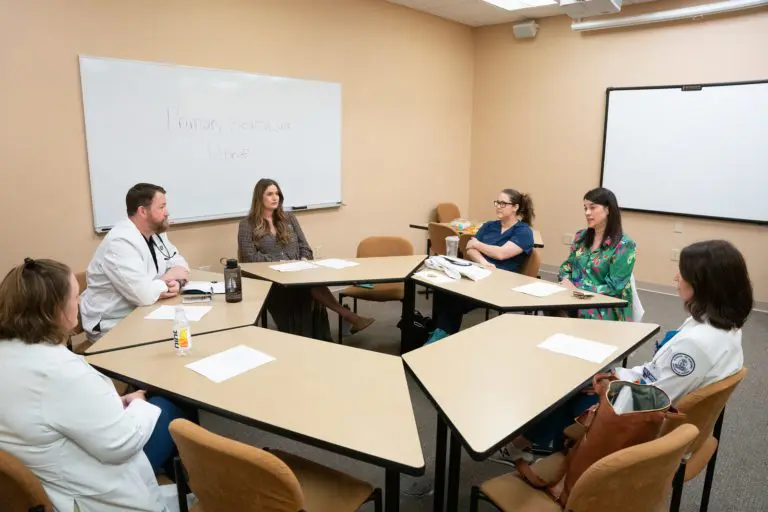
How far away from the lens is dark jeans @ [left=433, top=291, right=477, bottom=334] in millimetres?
3469

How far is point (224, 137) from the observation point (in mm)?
4211

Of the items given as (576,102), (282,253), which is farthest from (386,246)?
(576,102)

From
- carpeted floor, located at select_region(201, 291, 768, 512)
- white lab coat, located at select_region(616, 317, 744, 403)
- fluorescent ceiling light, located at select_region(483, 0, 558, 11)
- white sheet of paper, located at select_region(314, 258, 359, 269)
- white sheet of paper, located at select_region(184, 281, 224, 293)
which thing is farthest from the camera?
fluorescent ceiling light, located at select_region(483, 0, 558, 11)

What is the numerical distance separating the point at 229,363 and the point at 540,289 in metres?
1.84

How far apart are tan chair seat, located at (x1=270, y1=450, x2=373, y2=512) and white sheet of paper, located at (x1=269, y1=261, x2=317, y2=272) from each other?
5.80ft

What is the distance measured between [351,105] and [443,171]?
5.49ft

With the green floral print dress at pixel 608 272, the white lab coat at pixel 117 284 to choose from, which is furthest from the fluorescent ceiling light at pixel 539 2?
the white lab coat at pixel 117 284

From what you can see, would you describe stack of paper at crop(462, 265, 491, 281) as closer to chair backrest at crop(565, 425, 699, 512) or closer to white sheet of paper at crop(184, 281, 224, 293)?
white sheet of paper at crop(184, 281, 224, 293)

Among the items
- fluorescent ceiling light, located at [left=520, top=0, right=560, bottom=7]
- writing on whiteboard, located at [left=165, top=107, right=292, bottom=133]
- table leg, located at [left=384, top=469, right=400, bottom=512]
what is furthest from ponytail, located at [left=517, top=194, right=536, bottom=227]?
table leg, located at [left=384, top=469, right=400, bottom=512]

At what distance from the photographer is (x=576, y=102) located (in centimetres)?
574

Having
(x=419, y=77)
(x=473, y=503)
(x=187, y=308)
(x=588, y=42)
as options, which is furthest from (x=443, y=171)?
(x=473, y=503)

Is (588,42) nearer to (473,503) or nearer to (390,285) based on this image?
(390,285)

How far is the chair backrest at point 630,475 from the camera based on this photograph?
123 cm

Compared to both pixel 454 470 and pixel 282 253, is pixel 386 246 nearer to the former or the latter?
pixel 282 253
